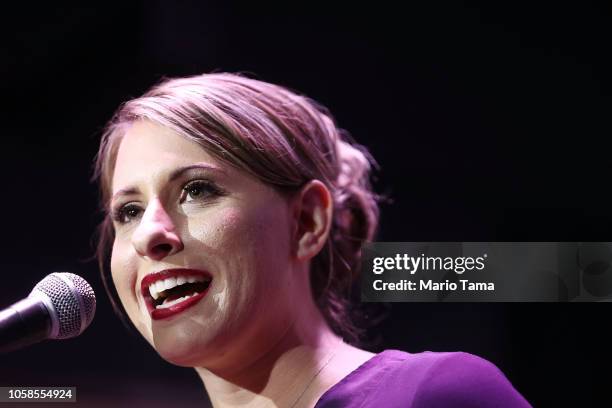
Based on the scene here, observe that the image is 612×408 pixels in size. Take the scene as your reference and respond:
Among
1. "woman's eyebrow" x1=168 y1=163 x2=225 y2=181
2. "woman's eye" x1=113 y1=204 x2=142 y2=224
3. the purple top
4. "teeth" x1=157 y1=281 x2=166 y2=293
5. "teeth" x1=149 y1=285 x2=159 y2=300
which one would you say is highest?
"woman's eyebrow" x1=168 y1=163 x2=225 y2=181

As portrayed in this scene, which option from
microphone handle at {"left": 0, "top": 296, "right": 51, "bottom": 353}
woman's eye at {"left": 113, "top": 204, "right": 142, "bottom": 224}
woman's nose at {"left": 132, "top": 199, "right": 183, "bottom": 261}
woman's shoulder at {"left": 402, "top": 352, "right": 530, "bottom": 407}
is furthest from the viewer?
woman's eye at {"left": 113, "top": 204, "right": 142, "bottom": 224}

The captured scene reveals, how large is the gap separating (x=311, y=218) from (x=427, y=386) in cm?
40

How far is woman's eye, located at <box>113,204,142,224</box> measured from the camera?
57.9 inches

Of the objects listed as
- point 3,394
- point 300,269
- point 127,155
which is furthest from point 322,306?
point 3,394

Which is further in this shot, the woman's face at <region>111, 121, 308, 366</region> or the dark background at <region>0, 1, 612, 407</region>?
the dark background at <region>0, 1, 612, 407</region>

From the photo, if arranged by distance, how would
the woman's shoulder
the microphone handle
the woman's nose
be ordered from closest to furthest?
the microphone handle → the woman's shoulder → the woman's nose

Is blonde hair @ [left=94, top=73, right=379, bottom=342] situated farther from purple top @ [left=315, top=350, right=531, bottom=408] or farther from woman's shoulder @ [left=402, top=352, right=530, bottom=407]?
woman's shoulder @ [left=402, top=352, right=530, bottom=407]

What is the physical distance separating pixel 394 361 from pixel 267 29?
759mm

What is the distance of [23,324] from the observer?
3.77ft

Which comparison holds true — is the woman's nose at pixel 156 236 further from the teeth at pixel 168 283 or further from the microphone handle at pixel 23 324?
the microphone handle at pixel 23 324

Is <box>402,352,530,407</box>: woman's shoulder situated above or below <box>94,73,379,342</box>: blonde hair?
below

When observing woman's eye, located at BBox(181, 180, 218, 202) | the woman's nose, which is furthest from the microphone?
woman's eye, located at BBox(181, 180, 218, 202)

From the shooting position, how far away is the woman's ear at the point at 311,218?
1479mm

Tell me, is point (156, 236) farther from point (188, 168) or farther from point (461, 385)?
point (461, 385)
